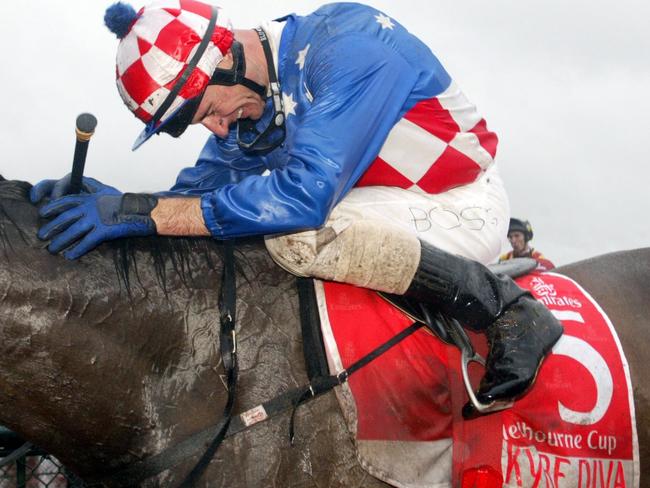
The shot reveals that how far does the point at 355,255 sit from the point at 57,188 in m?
1.18

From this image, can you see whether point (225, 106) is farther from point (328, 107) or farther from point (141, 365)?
point (141, 365)

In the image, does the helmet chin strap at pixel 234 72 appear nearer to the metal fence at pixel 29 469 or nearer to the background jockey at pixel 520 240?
the metal fence at pixel 29 469

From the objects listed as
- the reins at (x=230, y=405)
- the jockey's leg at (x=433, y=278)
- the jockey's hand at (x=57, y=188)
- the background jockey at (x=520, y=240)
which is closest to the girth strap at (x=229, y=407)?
the reins at (x=230, y=405)

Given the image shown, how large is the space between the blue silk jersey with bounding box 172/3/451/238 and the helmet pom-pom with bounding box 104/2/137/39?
660 mm

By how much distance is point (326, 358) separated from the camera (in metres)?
2.72

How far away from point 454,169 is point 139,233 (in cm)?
143

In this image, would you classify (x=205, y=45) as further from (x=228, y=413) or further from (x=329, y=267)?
(x=228, y=413)

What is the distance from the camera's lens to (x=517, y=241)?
1156cm

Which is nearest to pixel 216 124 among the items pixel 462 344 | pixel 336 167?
pixel 336 167

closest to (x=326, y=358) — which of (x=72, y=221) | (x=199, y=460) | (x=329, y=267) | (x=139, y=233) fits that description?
(x=329, y=267)

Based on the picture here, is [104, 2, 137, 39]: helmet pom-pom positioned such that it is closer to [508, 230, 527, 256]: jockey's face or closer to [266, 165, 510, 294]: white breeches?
[266, 165, 510, 294]: white breeches

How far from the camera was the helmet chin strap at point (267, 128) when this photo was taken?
10.6 feet

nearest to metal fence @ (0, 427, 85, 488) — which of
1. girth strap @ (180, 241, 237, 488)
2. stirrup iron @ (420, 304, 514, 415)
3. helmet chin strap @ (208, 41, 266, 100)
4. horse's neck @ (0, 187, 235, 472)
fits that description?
horse's neck @ (0, 187, 235, 472)

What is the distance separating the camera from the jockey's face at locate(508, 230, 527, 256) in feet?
37.5
